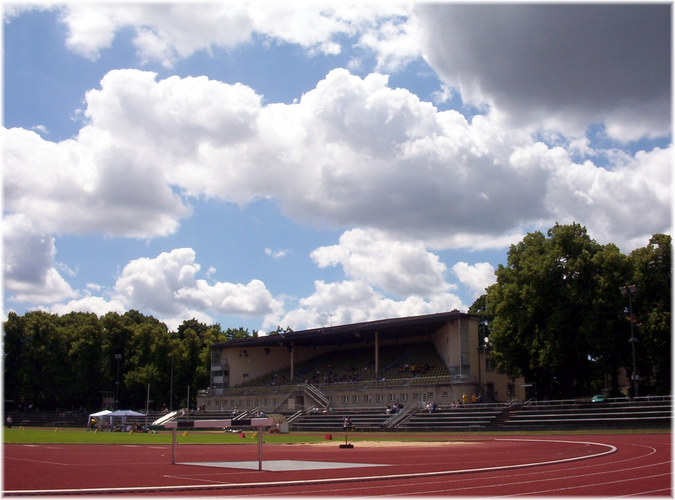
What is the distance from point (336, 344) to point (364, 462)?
63761 mm

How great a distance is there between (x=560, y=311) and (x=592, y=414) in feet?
35.1

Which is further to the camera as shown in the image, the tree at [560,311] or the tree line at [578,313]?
the tree at [560,311]

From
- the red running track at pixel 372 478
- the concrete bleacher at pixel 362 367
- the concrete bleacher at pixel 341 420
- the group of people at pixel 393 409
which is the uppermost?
the concrete bleacher at pixel 362 367

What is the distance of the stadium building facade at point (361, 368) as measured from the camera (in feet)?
214

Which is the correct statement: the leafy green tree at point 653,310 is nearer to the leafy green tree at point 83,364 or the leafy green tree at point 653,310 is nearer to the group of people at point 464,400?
the group of people at point 464,400

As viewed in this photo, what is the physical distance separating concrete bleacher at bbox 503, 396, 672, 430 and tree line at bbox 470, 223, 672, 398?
4648 mm

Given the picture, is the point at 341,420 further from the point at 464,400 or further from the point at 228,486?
the point at 228,486

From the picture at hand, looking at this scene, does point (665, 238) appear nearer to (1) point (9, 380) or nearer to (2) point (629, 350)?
(2) point (629, 350)

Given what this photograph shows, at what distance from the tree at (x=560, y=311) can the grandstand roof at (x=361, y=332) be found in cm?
829

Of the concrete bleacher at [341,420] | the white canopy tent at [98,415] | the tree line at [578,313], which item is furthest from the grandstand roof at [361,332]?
the white canopy tent at [98,415]

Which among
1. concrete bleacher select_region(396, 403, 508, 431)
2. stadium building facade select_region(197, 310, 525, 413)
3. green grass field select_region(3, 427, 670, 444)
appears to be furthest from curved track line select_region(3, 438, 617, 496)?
stadium building facade select_region(197, 310, 525, 413)

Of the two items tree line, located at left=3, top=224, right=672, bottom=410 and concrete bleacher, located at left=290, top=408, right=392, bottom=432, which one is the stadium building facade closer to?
concrete bleacher, located at left=290, top=408, right=392, bottom=432

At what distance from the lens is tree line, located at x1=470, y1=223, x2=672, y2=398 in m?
53.1

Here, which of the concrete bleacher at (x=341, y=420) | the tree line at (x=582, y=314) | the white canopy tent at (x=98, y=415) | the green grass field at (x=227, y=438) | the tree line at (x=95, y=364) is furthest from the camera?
the tree line at (x=95, y=364)
